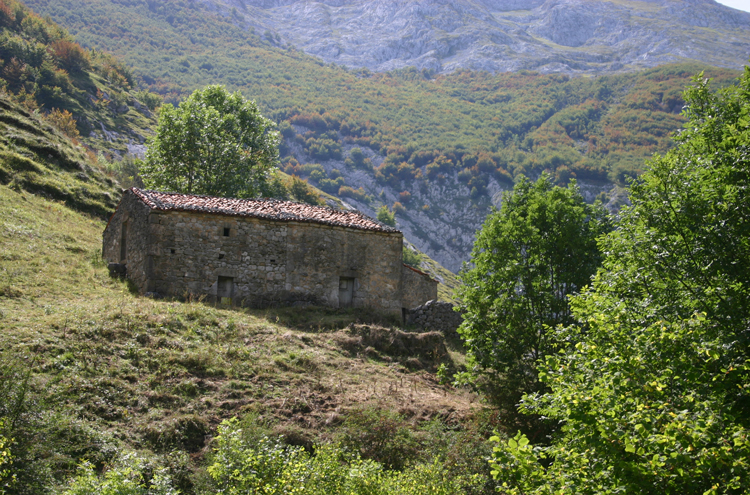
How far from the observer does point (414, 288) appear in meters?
24.2

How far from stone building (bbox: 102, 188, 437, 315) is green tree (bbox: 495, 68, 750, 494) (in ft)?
38.9

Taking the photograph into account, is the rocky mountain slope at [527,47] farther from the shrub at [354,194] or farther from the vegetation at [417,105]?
the shrub at [354,194]

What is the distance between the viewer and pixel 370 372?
15.8 meters

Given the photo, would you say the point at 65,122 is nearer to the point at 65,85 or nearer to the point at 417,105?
the point at 65,85

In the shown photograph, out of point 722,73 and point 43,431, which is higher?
point 722,73

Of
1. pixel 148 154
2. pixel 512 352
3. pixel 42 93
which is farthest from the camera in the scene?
pixel 42 93

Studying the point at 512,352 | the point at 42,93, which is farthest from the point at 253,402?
the point at 42,93

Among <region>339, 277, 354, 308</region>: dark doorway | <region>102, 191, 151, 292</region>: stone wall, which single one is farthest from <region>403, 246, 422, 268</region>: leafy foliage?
<region>102, 191, 151, 292</region>: stone wall

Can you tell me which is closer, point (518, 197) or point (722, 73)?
point (518, 197)

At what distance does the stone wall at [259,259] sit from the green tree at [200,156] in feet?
31.5

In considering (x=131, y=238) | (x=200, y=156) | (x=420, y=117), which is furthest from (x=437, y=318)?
(x=420, y=117)

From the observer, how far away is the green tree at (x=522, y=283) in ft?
50.0

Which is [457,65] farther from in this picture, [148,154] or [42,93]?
[148,154]

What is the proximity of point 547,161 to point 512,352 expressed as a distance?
333 feet
